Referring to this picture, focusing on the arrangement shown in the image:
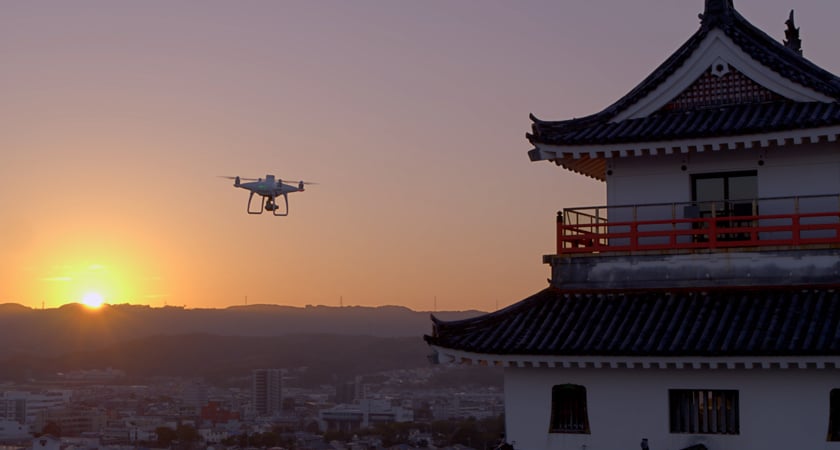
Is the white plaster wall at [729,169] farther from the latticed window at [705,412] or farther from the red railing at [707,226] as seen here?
the latticed window at [705,412]

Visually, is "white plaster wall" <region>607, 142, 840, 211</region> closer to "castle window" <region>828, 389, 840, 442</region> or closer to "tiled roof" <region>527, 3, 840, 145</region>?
"tiled roof" <region>527, 3, 840, 145</region>

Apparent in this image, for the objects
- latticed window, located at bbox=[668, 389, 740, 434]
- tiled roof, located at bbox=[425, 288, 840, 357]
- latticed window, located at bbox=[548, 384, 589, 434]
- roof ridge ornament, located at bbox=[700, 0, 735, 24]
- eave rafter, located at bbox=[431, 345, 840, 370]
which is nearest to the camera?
eave rafter, located at bbox=[431, 345, 840, 370]

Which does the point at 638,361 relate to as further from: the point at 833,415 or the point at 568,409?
the point at 833,415

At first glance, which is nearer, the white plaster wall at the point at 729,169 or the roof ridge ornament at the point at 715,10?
the white plaster wall at the point at 729,169

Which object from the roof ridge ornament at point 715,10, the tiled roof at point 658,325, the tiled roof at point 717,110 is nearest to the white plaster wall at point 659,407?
the tiled roof at point 658,325

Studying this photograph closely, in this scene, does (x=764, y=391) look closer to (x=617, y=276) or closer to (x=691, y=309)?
(x=691, y=309)

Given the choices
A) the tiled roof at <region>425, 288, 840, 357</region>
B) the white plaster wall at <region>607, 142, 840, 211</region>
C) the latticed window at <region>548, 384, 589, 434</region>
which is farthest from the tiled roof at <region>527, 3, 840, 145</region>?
the latticed window at <region>548, 384, 589, 434</region>

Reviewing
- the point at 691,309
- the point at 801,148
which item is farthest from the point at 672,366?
the point at 801,148
